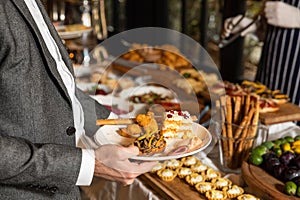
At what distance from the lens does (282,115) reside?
1993mm

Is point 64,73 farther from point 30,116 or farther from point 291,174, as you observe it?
point 291,174

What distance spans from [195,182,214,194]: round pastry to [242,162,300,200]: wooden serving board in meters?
0.13

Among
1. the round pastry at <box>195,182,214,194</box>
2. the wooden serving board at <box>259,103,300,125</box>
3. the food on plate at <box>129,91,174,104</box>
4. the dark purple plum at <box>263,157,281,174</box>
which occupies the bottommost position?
the food on plate at <box>129,91,174,104</box>

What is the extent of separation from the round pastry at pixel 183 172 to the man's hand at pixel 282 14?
43.6 inches

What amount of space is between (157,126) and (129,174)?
0.18 m

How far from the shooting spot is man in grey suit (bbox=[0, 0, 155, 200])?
3.36 ft

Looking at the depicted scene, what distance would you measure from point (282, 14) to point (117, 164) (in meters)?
1.53

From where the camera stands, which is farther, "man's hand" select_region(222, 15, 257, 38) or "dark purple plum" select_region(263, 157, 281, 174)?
"man's hand" select_region(222, 15, 257, 38)

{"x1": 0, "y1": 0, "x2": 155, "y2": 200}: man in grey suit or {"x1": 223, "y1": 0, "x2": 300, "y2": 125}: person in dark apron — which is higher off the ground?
{"x1": 0, "y1": 0, "x2": 155, "y2": 200}: man in grey suit

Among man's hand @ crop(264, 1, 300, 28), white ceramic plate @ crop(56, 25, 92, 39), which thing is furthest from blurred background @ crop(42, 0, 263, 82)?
man's hand @ crop(264, 1, 300, 28)

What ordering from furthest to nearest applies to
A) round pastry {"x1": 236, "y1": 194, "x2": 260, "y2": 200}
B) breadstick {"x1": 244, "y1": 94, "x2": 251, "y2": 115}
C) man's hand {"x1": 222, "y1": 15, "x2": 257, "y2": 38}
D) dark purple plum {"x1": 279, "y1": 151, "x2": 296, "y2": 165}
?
man's hand {"x1": 222, "y1": 15, "x2": 257, "y2": 38}, breadstick {"x1": 244, "y1": 94, "x2": 251, "y2": 115}, dark purple plum {"x1": 279, "y1": 151, "x2": 296, "y2": 165}, round pastry {"x1": 236, "y1": 194, "x2": 260, "y2": 200}

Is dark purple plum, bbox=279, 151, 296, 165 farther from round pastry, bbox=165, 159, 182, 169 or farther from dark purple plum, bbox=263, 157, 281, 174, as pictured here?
round pastry, bbox=165, 159, 182, 169

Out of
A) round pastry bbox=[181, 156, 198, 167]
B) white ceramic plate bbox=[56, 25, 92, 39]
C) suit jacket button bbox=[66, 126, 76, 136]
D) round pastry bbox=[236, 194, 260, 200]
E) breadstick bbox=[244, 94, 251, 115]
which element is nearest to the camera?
suit jacket button bbox=[66, 126, 76, 136]

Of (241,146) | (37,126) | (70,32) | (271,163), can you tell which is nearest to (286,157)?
(271,163)
